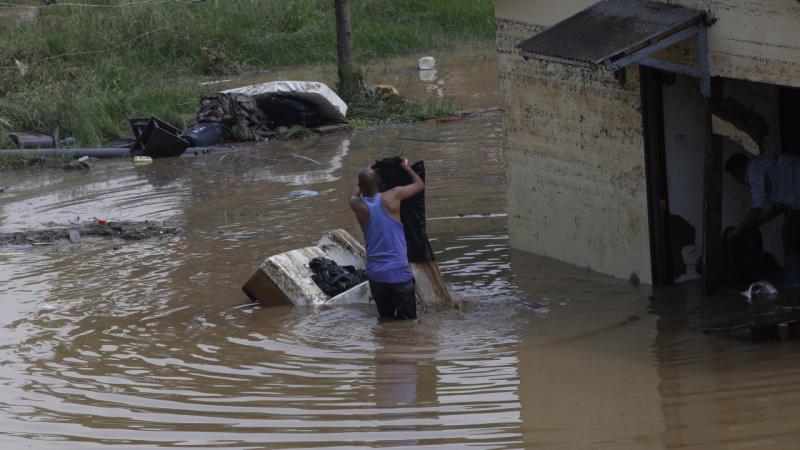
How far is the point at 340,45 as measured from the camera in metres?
20.9

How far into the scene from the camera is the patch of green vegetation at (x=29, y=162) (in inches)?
716

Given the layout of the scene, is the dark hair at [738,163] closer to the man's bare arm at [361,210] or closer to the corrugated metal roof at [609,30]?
the corrugated metal roof at [609,30]

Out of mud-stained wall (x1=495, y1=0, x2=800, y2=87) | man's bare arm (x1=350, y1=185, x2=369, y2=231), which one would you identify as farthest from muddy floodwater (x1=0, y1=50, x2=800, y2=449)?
mud-stained wall (x1=495, y1=0, x2=800, y2=87)

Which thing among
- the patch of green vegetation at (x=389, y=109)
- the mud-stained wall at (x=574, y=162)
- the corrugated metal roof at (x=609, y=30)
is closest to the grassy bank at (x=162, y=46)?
the patch of green vegetation at (x=389, y=109)

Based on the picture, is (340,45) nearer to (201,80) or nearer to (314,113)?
(314,113)

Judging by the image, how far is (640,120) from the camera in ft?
32.9

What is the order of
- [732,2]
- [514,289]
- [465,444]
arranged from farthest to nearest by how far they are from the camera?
[514,289] < [732,2] < [465,444]

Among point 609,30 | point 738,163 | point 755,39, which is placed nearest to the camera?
point 755,39

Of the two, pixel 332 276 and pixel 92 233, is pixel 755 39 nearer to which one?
pixel 332 276

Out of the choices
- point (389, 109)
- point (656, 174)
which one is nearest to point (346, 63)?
point (389, 109)

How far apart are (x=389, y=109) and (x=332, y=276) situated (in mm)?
10549

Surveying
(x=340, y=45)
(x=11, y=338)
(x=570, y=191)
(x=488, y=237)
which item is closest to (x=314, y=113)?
(x=340, y=45)

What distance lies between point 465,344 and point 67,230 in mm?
6531

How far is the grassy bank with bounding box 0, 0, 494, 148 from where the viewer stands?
20344 mm
